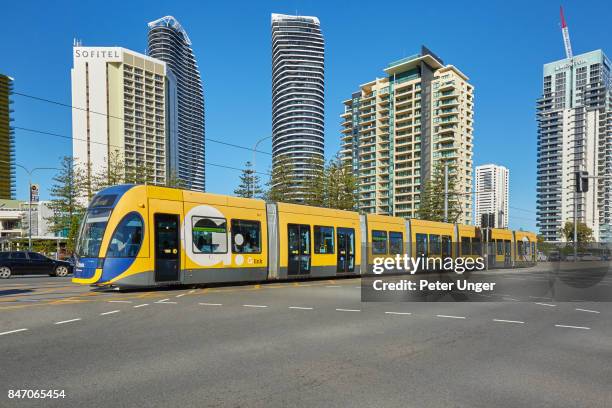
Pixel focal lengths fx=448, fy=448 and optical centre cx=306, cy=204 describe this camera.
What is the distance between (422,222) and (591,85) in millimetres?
161466

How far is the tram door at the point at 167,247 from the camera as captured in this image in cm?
1383

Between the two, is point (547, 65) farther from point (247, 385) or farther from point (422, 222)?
point (247, 385)

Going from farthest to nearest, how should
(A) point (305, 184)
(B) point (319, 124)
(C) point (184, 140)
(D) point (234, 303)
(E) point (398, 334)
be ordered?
(C) point (184, 140), (B) point (319, 124), (A) point (305, 184), (D) point (234, 303), (E) point (398, 334)

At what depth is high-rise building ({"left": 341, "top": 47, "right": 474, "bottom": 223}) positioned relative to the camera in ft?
365

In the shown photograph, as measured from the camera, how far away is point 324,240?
20094mm

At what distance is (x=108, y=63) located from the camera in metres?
130

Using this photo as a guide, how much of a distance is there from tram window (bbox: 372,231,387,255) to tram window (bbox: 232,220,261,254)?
785 centimetres

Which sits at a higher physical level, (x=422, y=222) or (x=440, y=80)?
(x=440, y=80)

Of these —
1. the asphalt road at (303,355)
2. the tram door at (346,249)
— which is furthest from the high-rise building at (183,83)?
the asphalt road at (303,355)

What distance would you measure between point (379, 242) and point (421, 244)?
12.6ft

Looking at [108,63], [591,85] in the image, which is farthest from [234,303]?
[591,85]

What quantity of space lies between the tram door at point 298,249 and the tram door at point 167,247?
5289 millimetres

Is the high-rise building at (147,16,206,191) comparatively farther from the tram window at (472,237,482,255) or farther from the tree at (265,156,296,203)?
the tram window at (472,237,482,255)

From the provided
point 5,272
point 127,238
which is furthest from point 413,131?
point 127,238
